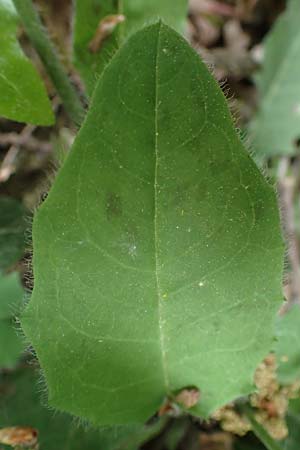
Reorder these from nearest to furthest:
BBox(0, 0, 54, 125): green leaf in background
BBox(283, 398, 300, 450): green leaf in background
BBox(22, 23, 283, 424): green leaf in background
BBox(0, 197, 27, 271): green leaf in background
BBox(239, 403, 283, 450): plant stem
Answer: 1. BBox(22, 23, 283, 424): green leaf in background
2. BBox(0, 0, 54, 125): green leaf in background
3. BBox(239, 403, 283, 450): plant stem
4. BBox(283, 398, 300, 450): green leaf in background
5. BBox(0, 197, 27, 271): green leaf in background

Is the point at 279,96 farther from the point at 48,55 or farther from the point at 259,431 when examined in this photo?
the point at 259,431

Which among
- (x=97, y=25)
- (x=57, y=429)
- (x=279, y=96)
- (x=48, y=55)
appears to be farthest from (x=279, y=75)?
(x=57, y=429)

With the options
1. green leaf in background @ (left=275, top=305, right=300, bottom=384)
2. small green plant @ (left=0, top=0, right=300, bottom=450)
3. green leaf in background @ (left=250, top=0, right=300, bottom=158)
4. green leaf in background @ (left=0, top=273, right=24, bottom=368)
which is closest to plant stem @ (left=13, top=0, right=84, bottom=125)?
small green plant @ (left=0, top=0, right=300, bottom=450)

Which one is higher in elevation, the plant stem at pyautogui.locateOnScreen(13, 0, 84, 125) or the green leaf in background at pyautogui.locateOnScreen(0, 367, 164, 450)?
the plant stem at pyautogui.locateOnScreen(13, 0, 84, 125)

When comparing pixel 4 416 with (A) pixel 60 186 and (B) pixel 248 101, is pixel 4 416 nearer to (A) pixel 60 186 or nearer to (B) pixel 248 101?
(A) pixel 60 186

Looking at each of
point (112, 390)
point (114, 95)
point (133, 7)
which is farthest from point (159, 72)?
point (133, 7)

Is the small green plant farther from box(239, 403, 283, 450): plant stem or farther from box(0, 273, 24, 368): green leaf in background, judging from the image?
box(0, 273, 24, 368): green leaf in background

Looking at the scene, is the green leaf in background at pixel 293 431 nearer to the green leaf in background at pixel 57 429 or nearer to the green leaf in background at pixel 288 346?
the green leaf in background at pixel 288 346
